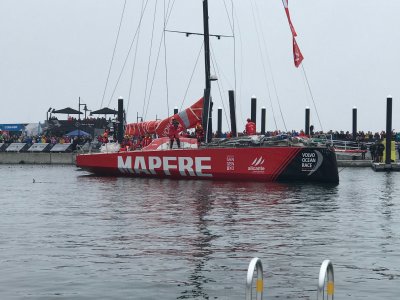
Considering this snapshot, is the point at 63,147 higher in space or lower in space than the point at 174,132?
lower

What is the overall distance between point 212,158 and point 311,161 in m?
4.71

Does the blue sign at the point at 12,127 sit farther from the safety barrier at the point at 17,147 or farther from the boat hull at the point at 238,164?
the boat hull at the point at 238,164

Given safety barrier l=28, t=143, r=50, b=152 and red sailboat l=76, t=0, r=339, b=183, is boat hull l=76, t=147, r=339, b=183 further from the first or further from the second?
safety barrier l=28, t=143, r=50, b=152

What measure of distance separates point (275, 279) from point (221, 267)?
1295 millimetres

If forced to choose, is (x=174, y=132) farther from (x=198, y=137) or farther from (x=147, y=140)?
(x=147, y=140)

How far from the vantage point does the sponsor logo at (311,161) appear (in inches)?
1452

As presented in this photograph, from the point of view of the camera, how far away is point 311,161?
3716 cm

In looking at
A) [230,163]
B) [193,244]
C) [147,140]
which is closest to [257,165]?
[230,163]

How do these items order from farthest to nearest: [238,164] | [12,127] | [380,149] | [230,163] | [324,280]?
1. [12,127]
2. [380,149]
3. [230,163]
4. [238,164]
5. [324,280]

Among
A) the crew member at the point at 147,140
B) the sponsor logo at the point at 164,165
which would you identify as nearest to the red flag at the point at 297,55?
the sponsor logo at the point at 164,165

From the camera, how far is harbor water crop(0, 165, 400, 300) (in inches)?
496

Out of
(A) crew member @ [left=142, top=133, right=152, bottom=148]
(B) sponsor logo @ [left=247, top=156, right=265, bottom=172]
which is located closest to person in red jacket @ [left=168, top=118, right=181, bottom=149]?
(A) crew member @ [left=142, top=133, right=152, bottom=148]

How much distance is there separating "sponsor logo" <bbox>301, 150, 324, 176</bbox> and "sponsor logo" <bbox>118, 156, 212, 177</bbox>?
4606 millimetres

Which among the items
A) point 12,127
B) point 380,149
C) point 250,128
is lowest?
point 380,149
